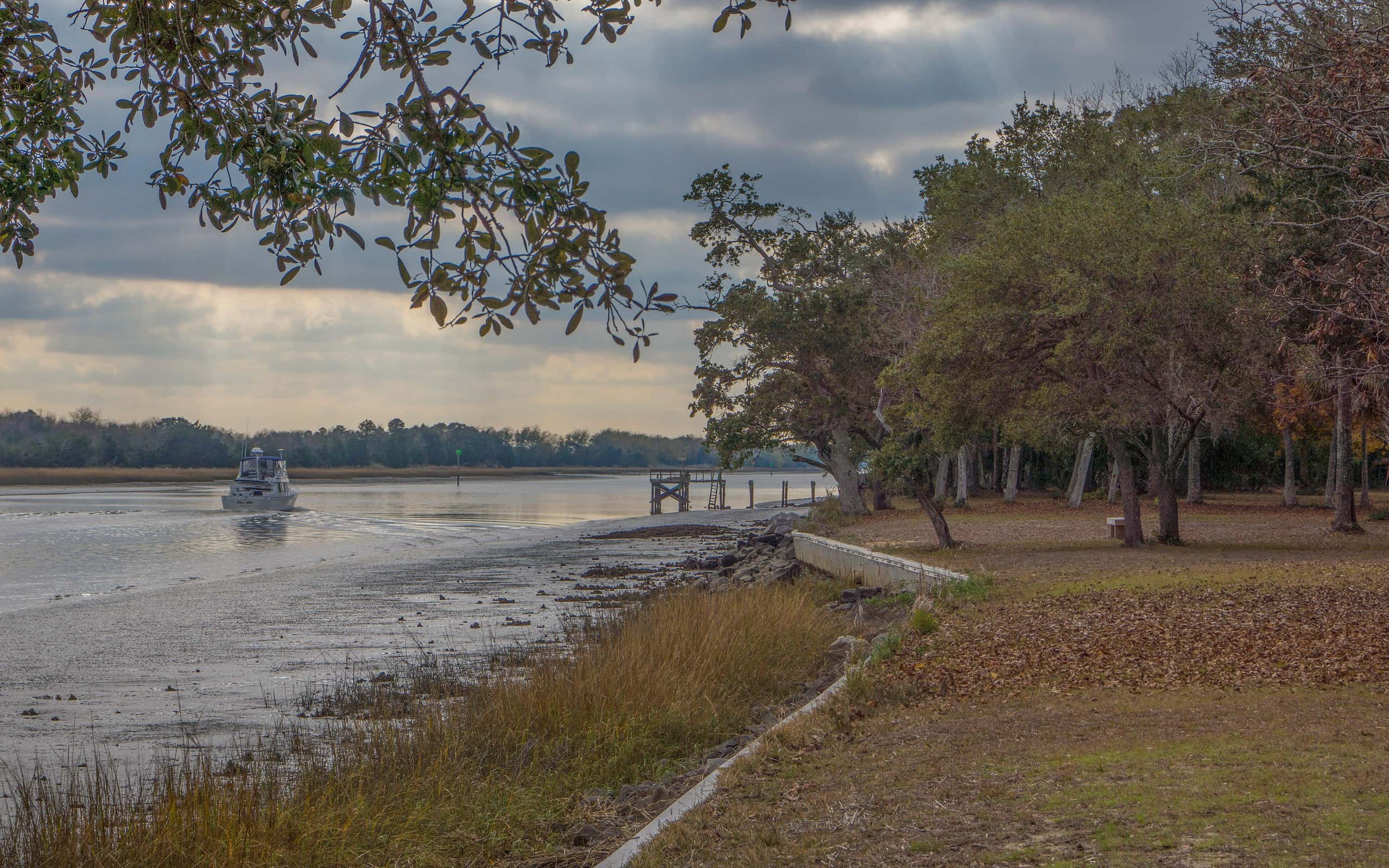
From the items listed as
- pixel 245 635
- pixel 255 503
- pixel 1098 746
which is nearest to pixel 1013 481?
pixel 245 635

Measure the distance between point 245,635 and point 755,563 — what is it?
42.5ft

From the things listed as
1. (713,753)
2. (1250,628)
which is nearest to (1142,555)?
(1250,628)

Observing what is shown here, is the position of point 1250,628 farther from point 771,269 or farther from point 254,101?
point 771,269

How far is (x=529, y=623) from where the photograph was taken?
18766mm

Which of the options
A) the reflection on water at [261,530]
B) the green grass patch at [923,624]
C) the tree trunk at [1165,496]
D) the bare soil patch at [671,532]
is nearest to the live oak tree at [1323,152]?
the green grass patch at [923,624]

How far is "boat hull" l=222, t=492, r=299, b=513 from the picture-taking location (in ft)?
213

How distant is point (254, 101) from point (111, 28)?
1.28 m

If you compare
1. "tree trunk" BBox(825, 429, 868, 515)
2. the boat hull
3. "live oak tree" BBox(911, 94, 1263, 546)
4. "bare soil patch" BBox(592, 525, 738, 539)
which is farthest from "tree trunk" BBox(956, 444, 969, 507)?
the boat hull

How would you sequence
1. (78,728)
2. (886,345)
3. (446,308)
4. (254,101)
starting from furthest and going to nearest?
(886,345), (78,728), (254,101), (446,308)

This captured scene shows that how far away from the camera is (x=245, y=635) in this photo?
18.6m

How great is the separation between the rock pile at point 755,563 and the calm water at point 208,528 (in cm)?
1267

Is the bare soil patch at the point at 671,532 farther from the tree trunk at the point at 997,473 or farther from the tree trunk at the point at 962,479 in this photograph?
the tree trunk at the point at 997,473

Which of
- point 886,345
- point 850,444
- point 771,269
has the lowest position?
point 850,444

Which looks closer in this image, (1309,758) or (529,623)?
(1309,758)
